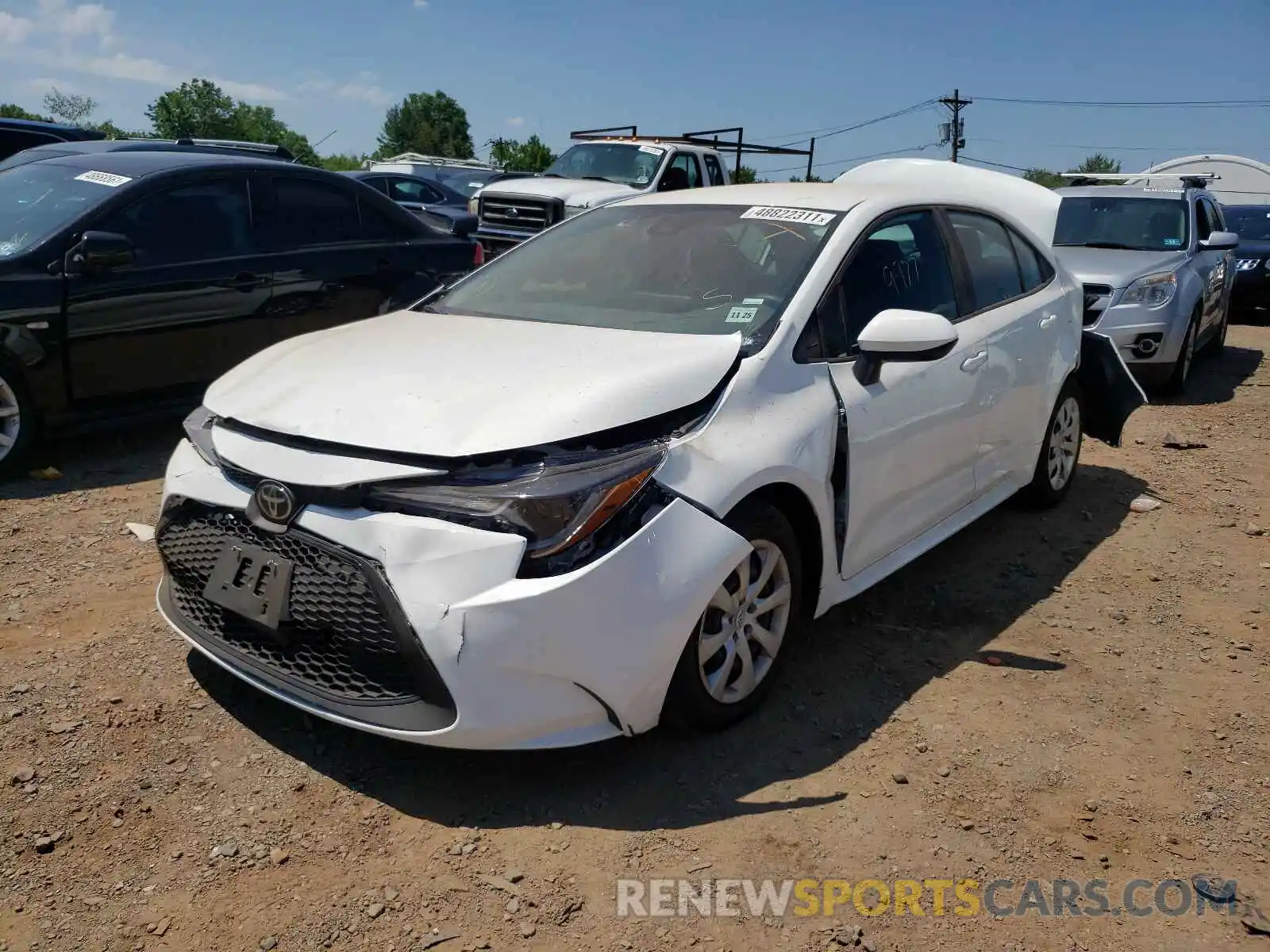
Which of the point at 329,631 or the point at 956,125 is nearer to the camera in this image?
the point at 329,631

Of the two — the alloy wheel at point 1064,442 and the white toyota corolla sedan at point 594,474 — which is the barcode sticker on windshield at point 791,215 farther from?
the alloy wheel at point 1064,442

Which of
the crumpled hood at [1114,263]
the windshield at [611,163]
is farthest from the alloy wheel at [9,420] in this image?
the windshield at [611,163]

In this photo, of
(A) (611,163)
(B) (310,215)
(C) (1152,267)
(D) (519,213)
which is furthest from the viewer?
(A) (611,163)

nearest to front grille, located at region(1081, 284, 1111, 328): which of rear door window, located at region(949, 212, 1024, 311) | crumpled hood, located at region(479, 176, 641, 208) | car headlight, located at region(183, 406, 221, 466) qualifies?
rear door window, located at region(949, 212, 1024, 311)

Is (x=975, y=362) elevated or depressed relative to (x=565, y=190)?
depressed

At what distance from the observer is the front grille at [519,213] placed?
496 inches

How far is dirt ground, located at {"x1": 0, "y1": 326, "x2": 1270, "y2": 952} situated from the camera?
Answer: 2.50m

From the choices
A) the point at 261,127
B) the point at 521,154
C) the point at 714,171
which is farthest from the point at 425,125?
the point at 714,171

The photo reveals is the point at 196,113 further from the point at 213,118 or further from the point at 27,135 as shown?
the point at 27,135

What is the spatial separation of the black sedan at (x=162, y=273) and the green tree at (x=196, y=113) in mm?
52588

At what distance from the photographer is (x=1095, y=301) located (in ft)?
29.0

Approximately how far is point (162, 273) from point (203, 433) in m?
3.00

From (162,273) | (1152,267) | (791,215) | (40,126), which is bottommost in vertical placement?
(162,273)

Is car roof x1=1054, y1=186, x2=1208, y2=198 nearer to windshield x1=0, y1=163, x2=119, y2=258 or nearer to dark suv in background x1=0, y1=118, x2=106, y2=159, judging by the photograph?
windshield x1=0, y1=163, x2=119, y2=258
